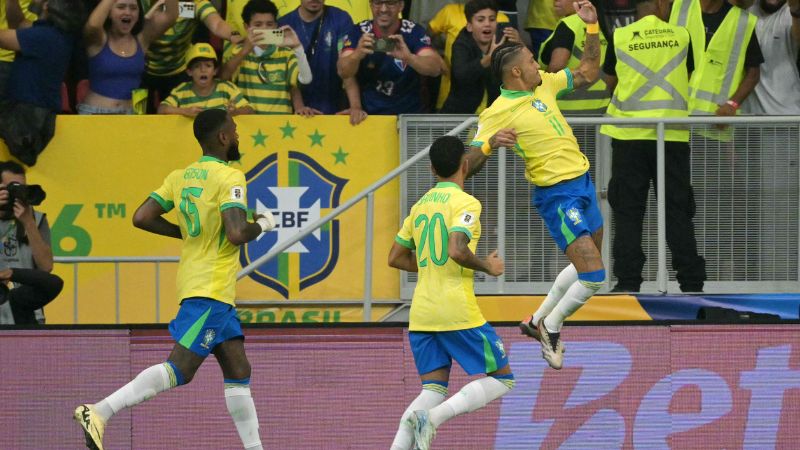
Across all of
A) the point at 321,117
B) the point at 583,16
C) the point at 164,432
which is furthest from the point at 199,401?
the point at 583,16

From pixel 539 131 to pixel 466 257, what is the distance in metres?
1.57

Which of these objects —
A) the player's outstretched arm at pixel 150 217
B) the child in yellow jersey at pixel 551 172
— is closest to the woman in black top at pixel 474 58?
the child in yellow jersey at pixel 551 172

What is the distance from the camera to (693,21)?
14.0 meters

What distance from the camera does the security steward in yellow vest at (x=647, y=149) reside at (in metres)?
13.5

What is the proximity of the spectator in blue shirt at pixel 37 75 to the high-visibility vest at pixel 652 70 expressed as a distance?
4612 millimetres

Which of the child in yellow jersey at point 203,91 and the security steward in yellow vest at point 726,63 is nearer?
the security steward in yellow vest at point 726,63

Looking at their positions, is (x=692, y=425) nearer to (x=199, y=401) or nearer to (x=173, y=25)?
(x=199, y=401)

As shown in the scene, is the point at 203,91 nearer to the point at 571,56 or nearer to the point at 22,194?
the point at 22,194

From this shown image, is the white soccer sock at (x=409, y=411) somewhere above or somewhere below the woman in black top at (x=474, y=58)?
below

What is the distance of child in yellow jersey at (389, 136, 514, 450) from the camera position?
10680 millimetres

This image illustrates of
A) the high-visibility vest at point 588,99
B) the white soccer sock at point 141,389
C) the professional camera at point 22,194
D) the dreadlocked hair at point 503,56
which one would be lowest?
the white soccer sock at point 141,389

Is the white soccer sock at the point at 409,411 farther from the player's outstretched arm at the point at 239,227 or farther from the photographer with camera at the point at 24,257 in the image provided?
the photographer with camera at the point at 24,257

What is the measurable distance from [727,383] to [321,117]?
13.9ft

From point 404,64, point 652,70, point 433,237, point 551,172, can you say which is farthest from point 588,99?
point 433,237
